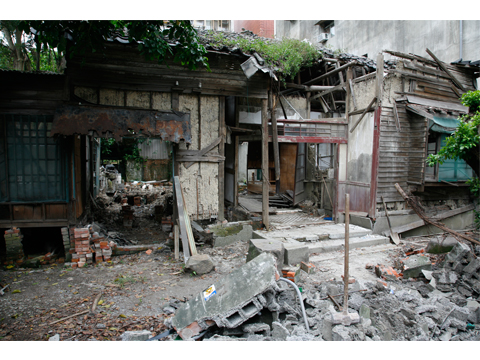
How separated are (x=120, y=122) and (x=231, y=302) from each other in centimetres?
458

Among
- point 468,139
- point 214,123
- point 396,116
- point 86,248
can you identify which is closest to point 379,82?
point 396,116

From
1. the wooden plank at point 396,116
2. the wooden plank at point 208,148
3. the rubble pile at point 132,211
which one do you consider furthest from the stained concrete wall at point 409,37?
the rubble pile at point 132,211

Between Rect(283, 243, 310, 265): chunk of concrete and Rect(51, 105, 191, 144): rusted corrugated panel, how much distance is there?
337 cm

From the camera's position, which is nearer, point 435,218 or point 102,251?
point 102,251

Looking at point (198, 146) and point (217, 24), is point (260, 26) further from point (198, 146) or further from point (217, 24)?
point (198, 146)

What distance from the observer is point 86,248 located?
260 inches

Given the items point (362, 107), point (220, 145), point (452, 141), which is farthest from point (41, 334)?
point (362, 107)

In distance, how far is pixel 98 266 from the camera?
6480mm

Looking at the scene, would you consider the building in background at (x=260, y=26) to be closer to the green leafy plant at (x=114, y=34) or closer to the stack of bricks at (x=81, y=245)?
the green leafy plant at (x=114, y=34)

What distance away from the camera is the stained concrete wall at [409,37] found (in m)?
12.6

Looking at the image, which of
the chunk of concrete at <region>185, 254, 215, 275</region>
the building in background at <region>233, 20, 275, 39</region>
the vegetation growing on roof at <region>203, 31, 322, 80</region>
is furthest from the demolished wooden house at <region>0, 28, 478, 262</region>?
the building in background at <region>233, 20, 275, 39</region>

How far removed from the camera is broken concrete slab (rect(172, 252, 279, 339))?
3867 millimetres

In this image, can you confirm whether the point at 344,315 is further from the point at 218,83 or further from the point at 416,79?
the point at 416,79

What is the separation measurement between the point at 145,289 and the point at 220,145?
405 centimetres
